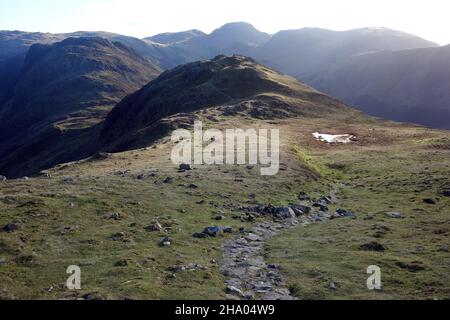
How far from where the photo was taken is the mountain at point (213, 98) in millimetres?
104544

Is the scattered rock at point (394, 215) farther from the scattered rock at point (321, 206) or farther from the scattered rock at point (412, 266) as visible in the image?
the scattered rock at point (412, 266)

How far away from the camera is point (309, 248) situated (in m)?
27.8

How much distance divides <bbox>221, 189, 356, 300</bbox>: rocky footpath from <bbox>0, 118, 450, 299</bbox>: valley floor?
51 centimetres

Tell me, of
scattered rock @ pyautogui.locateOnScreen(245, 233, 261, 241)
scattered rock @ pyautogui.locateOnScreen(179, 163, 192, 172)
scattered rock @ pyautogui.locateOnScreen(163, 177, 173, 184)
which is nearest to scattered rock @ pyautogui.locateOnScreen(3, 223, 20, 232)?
scattered rock @ pyautogui.locateOnScreen(245, 233, 261, 241)

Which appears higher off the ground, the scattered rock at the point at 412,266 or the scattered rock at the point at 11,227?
the scattered rock at the point at 11,227

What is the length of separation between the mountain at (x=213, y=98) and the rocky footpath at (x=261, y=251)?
51.8m

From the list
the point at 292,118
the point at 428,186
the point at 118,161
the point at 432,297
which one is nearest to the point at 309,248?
the point at 432,297

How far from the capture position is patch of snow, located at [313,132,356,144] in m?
80.9

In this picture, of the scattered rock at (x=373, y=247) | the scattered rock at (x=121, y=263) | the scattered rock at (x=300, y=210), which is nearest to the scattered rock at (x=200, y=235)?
the scattered rock at (x=121, y=263)

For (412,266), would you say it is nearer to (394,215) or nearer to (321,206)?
(394,215)
